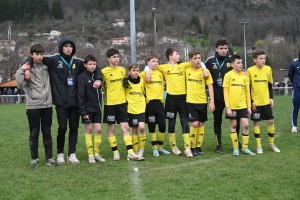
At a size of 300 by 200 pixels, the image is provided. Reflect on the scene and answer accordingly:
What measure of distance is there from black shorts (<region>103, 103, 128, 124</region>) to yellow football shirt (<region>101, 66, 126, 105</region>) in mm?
81

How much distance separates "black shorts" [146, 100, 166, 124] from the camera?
830cm

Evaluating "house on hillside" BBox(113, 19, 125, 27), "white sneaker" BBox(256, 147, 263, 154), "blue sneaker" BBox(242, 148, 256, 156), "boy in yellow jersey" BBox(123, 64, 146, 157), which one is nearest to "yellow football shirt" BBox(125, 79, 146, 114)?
"boy in yellow jersey" BBox(123, 64, 146, 157)

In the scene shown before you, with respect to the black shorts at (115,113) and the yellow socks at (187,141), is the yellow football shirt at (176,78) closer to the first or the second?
the yellow socks at (187,141)

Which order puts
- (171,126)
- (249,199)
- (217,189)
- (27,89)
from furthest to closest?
(171,126) → (27,89) → (217,189) → (249,199)

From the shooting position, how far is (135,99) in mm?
8062

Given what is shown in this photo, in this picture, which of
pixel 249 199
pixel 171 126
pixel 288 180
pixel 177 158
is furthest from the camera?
pixel 171 126

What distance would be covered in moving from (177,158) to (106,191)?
2441 mm

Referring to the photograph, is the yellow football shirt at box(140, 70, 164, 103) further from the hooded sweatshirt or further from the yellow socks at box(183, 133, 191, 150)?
the hooded sweatshirt

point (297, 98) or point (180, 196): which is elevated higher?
point (297, 98)

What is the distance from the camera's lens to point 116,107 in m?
7.95

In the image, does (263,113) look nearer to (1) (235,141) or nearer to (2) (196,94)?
(1) (235,141)

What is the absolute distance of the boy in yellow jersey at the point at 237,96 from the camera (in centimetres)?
809

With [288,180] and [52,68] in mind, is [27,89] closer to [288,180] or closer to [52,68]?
[52,68]

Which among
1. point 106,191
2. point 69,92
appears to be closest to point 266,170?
point 106,191
